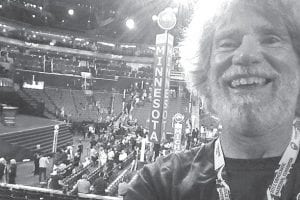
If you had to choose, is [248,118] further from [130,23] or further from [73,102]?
[130,23]

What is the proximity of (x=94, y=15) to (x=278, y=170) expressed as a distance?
44.7 metres

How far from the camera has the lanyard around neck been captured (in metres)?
1.28

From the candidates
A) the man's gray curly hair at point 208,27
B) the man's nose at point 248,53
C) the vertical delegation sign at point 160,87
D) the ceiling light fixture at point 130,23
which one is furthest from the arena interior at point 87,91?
the man's nose at point 248,53

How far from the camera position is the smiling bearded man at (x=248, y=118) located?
1.36 meters

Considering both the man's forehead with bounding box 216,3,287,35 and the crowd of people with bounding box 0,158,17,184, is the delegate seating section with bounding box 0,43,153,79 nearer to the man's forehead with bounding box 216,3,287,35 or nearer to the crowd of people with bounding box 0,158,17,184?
the crowd of people with bounding box 0,158,17,184

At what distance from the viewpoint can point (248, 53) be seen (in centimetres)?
138

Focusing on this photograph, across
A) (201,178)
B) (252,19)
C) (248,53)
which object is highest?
(252,19)

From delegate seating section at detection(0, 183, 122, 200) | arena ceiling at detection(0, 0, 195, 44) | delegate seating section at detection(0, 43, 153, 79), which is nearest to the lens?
delegate seating section at detection(0, 183, 122, 200)

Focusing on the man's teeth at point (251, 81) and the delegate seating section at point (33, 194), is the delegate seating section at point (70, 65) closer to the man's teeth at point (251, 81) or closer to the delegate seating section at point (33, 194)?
the delegate seating section at point (33, 194)

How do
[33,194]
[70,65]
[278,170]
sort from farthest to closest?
[70,65], [33,194], [278,170]

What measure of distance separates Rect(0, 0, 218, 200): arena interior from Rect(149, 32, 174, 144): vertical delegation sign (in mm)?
28

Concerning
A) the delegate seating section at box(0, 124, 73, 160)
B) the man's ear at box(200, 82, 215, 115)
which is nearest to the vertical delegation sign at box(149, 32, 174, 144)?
the man's ear at box(200, 82, 215, 115)

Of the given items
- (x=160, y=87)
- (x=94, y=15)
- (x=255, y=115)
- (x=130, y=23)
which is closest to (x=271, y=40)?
(x=255, y=115)

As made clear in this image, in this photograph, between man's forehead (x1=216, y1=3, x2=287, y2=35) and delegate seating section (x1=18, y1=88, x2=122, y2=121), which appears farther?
delegate seating section (x1=18, y1=88, x2=122, y2=121)
